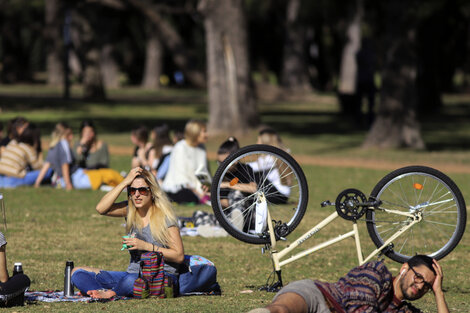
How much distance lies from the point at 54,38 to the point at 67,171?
43290mm

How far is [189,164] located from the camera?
1266cm

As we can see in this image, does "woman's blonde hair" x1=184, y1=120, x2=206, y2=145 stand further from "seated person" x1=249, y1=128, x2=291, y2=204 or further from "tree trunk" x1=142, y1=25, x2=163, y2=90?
"tree trunk" x1=142, y1=25, x2=163, y2=90

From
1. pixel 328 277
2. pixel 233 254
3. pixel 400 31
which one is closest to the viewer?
pixel 328 277

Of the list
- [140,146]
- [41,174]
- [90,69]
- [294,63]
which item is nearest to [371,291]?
[140,146]

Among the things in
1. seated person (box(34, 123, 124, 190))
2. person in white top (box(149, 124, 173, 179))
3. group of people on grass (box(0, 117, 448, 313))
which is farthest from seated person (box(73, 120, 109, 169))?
group of people on grass (box(0, 117, 448, 313))

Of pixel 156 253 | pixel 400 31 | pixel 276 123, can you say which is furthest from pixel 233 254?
pixel 276 123

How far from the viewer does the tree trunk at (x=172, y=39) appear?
3269cm

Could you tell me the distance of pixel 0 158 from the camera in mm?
14953

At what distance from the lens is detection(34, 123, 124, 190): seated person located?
14.7m

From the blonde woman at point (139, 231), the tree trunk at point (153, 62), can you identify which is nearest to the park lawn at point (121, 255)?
the blonde woman at point (139, 231)

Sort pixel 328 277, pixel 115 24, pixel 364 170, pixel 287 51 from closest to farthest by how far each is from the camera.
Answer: pixel 328 277 → pixel 364 170 → pixel 287 51 → pixel 115 24

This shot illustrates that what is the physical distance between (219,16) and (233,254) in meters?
15.4

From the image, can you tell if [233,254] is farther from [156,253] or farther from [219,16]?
[219,16]

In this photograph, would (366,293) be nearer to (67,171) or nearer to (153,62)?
(67,171)
